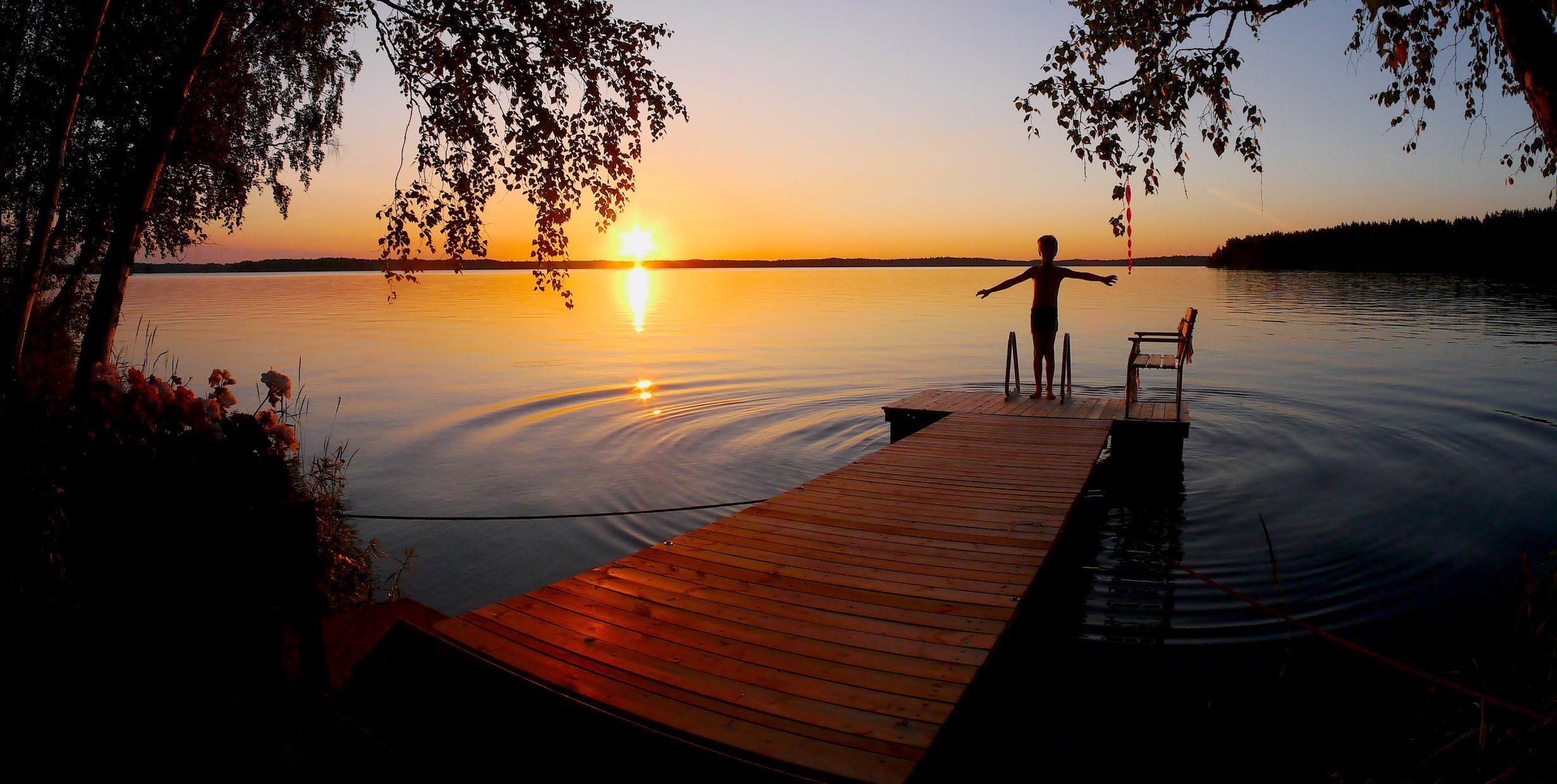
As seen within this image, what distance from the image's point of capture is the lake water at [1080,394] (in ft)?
24.7

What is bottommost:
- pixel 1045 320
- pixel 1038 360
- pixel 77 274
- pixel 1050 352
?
pixel 1038 360

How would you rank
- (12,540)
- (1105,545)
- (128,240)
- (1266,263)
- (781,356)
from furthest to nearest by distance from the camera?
1. (1266,263)
2. (781,356)
3. (1105,545)
4. (128,240)
5. (12,540)

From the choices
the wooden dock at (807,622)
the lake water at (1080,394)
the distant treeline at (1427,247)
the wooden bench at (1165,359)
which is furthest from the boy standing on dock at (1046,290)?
the distant treeline at (1427,247)

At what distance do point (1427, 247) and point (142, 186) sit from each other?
→ 10347 centimetres

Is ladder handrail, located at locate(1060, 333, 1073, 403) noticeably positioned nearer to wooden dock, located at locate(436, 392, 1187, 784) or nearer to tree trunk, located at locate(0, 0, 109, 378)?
wooden dock, located at locate(436, 392, 1187, 784)

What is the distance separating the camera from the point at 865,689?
3.65m

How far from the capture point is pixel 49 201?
8.30 metres

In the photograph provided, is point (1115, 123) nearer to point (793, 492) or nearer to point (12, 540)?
point (793, 492)

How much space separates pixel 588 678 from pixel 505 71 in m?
5.17

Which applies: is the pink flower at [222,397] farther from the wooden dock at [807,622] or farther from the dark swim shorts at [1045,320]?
the dark swim shorts at [1045,320]

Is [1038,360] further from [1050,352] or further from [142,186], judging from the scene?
[142,186]

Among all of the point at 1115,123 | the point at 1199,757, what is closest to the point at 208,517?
the point at 1199,757

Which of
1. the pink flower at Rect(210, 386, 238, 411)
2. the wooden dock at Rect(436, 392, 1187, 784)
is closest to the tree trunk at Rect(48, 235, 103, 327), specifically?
the pink flower at Rect(210, 386, 238, 411)

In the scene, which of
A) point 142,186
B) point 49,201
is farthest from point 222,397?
point 49,201
